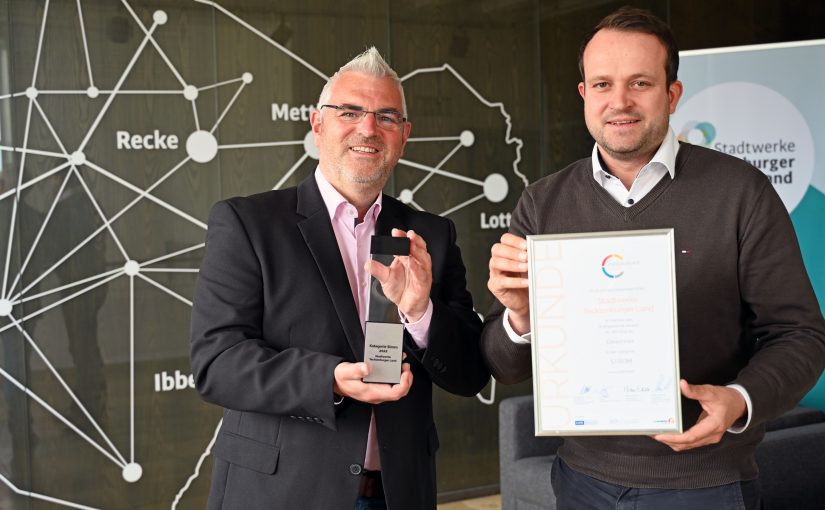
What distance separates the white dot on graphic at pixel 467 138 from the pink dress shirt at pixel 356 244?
336cm

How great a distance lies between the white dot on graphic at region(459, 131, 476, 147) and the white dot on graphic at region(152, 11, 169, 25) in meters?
1.93

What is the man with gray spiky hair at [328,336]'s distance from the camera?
212 centimetres

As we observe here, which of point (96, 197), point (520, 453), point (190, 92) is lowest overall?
point (520, 453)

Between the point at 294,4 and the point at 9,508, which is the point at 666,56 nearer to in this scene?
the point at 294,4

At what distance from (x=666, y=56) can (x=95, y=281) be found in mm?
3447

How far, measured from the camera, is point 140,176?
477cm

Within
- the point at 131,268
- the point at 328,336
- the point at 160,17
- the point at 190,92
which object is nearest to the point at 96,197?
the point at 131,268

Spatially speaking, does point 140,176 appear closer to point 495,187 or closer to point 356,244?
point 495,187

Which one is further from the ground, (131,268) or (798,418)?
(131,268)

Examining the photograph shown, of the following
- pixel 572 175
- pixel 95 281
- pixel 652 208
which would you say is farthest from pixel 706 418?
pixel 95 281

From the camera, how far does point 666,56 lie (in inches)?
83.3

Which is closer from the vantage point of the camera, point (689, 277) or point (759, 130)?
point (689, 277)

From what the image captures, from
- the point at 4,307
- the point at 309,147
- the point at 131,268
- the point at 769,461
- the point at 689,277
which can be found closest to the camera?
the point at 689,277

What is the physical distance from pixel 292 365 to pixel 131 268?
292cm
